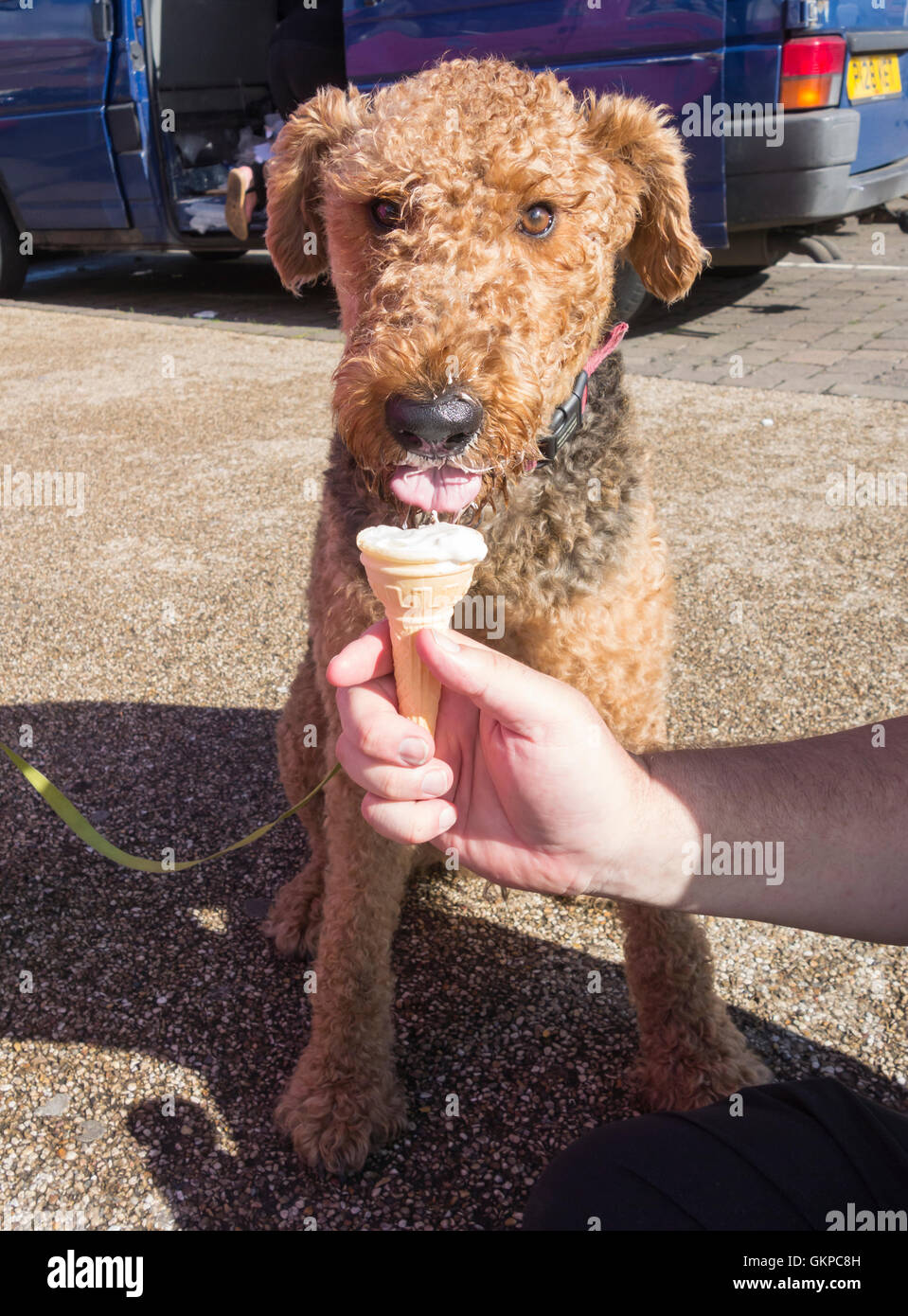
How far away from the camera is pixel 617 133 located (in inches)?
81.3

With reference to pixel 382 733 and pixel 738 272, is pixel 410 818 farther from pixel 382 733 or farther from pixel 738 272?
pixel 738 272

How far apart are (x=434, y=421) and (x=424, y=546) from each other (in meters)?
0.36

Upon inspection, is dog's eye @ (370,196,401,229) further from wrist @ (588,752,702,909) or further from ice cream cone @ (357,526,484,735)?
wrist @ (588,752,702,909)

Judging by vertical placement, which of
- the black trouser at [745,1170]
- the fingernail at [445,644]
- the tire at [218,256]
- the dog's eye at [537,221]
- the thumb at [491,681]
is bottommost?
the black trouser at [745,1170]

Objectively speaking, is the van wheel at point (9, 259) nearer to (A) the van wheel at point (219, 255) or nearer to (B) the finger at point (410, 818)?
(A) the van wheel at point (219, 255)

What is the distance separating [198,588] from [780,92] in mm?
4271

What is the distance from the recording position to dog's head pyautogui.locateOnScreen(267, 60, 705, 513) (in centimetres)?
159

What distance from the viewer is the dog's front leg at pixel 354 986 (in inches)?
78.7

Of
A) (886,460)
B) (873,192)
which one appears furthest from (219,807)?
(873,192)

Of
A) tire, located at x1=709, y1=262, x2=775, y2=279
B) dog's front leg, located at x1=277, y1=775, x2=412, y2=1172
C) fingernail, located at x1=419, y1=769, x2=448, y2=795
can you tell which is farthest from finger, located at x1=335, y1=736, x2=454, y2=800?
tire, located at x1=709, y1=262, x2=775, y2=279

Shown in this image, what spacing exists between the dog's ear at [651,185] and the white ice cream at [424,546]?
1210mm

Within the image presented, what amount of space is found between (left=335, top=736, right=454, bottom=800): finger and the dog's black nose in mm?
540

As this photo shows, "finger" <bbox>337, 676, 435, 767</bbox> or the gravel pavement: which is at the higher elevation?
"finger" <bbox>337, 676, 435, 767</bbox>

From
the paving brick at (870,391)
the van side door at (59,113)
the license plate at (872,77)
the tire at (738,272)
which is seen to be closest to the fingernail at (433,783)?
the paving brick at (870,391)
